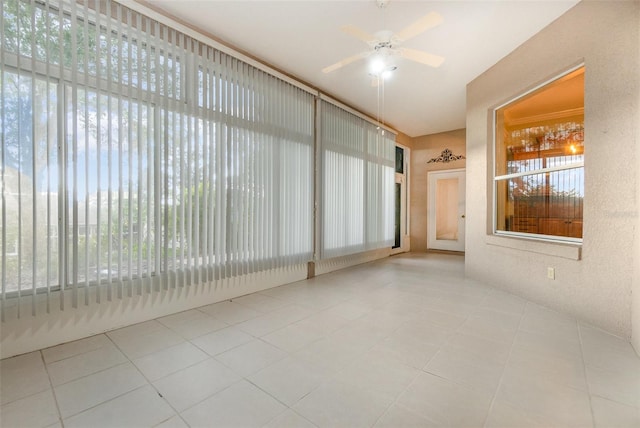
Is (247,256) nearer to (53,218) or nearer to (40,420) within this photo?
(53,218)

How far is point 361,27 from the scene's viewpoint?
2.95 meters

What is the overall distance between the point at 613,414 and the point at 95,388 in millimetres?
2907

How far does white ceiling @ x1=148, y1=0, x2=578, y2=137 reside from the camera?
2633mm

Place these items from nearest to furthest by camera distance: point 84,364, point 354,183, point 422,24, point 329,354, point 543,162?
point 84,364 → point 329,354 → point 422,24 → point 543,162 → point 354,183

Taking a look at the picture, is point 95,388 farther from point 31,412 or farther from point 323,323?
point 323,323

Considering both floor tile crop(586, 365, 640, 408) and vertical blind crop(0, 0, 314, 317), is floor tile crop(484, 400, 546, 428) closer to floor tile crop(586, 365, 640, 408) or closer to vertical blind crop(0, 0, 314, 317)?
floor tile crop(586, 365, 640, 408)

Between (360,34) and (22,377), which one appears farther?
(360,34)

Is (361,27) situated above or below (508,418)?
above

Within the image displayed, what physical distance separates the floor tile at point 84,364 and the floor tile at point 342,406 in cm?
143

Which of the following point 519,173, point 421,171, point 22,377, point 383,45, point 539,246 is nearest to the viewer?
point 22,377

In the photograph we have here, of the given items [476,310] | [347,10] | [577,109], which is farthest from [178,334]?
[577,109]

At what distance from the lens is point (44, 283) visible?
207cm

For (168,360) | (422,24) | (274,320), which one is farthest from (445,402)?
(422,24)

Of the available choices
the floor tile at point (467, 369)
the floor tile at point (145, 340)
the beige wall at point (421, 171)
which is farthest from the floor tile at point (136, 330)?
the beige wall at point (421, 171)
